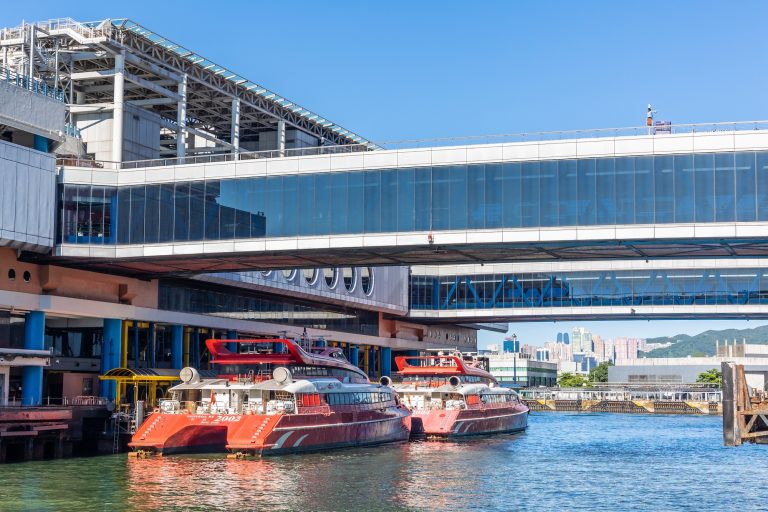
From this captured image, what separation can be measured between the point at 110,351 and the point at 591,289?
5699 centimetres

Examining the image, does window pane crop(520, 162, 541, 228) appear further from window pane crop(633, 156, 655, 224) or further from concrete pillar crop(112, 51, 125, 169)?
concrete pillar crop(112, 51, 125, 169)

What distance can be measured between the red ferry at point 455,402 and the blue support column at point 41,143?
29877 millimetres

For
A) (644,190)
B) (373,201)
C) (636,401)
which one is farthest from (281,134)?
(636,401)

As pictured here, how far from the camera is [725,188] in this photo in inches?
2140

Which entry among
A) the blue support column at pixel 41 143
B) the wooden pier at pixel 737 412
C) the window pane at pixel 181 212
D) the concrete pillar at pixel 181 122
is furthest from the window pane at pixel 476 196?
the concrete pillar at pixel 181 122

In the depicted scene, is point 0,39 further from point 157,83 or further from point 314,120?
point 314,120

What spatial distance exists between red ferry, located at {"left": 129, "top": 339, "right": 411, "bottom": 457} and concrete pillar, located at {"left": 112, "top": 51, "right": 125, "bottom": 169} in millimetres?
22879

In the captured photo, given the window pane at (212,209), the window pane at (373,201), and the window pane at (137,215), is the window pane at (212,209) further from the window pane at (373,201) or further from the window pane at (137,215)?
the window pane at (373,201)

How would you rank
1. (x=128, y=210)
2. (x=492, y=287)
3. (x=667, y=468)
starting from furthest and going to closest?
(x=492, y=287) < (x=128, y=210) < (x=667, y=468)

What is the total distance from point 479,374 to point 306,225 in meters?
28.5

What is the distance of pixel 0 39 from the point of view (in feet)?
261

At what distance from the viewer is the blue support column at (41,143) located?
61.2 meters

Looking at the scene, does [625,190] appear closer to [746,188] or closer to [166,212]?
[746,188]

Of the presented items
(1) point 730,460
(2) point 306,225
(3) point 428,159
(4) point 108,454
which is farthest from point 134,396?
(1) point 730,460
